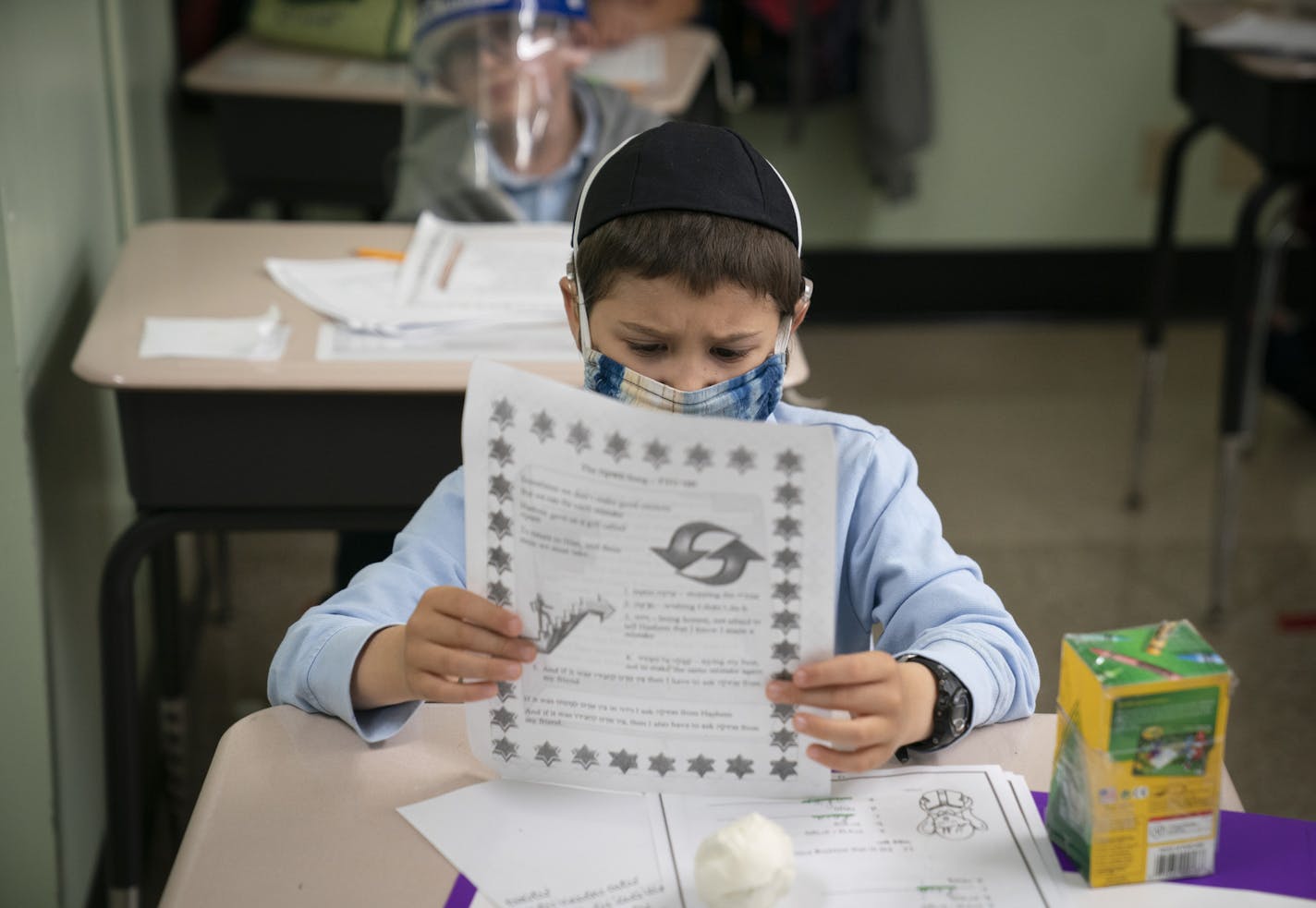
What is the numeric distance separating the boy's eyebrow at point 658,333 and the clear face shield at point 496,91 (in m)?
1.23

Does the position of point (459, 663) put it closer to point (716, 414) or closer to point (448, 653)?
point (448, 653)

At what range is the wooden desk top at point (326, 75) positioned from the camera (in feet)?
8.86

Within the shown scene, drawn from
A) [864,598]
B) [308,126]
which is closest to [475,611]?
[864,598]

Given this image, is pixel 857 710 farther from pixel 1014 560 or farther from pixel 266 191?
pixel 266 191

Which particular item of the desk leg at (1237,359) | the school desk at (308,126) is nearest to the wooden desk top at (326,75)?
the school desk at (308,126)

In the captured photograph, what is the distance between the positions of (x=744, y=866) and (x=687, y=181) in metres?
0.48

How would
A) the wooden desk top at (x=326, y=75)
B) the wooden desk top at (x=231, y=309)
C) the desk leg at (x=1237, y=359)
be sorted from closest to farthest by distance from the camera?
the wooden desk top at (x=231, y=309) < the desk leg at (x=1237, y=359) < the wooden desk top at (x=326, y=75)

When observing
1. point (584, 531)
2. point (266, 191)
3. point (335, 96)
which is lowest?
point (266, 191)

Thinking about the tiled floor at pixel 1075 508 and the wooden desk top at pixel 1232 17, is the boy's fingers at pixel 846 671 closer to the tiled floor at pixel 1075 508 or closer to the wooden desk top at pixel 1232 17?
the tiled floor at pixel 1075 508

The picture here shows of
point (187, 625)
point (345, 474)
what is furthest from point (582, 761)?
point (187, 625)

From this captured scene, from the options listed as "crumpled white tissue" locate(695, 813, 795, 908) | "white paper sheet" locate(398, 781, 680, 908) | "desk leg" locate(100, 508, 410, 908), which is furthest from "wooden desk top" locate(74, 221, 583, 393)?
"crumpled white tissue" locate(695, 813, 795, 908)

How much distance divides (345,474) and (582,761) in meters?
0.83

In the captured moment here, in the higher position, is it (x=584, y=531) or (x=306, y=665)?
(x=584, y=531)

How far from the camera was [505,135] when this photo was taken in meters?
2.22
